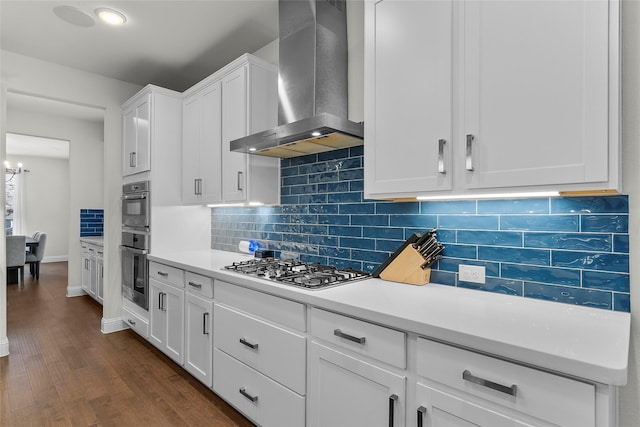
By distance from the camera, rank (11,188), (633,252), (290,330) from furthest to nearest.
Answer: (11,188) → (290,330) → (633,252)

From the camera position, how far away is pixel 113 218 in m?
3.78

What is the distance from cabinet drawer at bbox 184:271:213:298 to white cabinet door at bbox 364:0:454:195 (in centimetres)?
129

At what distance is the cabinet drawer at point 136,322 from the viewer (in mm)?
3222

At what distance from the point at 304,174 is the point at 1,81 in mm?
2950

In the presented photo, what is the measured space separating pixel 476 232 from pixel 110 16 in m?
2.96

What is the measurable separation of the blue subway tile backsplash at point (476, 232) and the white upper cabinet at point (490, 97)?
0.95 feet

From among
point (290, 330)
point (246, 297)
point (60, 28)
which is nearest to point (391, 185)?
point (290, 330)

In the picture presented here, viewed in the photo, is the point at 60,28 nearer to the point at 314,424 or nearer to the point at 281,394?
the point at 281,394

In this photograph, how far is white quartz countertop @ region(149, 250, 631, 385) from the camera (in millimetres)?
933

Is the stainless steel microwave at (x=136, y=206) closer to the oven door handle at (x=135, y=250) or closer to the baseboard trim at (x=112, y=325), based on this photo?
the oven door handle at (x=135, y=250)

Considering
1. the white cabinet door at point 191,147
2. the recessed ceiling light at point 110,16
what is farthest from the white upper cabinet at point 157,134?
the recessed ceiling light at point 110,16

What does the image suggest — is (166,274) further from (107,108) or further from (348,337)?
(107,108)

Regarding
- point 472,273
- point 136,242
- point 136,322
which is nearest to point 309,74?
point 472,273

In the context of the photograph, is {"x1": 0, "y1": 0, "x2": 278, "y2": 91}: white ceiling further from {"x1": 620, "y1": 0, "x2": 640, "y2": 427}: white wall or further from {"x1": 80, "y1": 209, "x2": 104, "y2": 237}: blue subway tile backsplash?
{"x1": 80, "y1": 209, "x2": 104, "y2": 237}: blue subway tile backsplash
